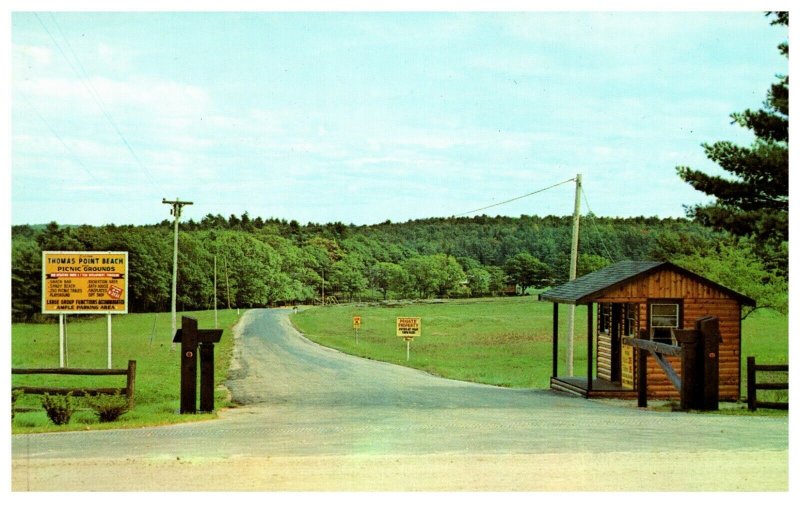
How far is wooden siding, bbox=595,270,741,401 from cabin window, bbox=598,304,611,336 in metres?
2.21

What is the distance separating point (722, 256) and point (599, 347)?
11371 millimetres

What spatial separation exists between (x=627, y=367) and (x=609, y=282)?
6.67ft

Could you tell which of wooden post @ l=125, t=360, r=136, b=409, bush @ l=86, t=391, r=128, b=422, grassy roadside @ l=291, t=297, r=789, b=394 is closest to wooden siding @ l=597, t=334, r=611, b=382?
grassy roadside @ l=291, t=297, r=789, b=394

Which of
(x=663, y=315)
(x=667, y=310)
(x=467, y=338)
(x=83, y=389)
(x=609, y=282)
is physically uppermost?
(x=609, y=282)

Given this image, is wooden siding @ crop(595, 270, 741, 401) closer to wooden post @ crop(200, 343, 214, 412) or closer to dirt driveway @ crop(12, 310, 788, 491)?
dirt driveway @ crop(12, 310, 788, 491)

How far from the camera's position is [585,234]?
121 feet

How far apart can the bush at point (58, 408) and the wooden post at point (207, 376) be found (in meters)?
2.06

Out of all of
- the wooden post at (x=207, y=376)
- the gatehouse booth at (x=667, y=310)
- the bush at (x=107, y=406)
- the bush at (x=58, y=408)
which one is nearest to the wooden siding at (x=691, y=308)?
the gatehouse booth at (x=667, y=310)

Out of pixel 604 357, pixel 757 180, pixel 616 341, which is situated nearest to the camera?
pixel 757 180

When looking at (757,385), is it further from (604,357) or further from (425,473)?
(425,473)

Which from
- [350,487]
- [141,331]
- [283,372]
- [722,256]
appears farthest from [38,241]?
[722,256]

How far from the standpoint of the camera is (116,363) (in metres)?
22.5

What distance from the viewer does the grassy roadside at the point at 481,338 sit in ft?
96.2

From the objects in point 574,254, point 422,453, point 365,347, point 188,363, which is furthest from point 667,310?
point 365,347
